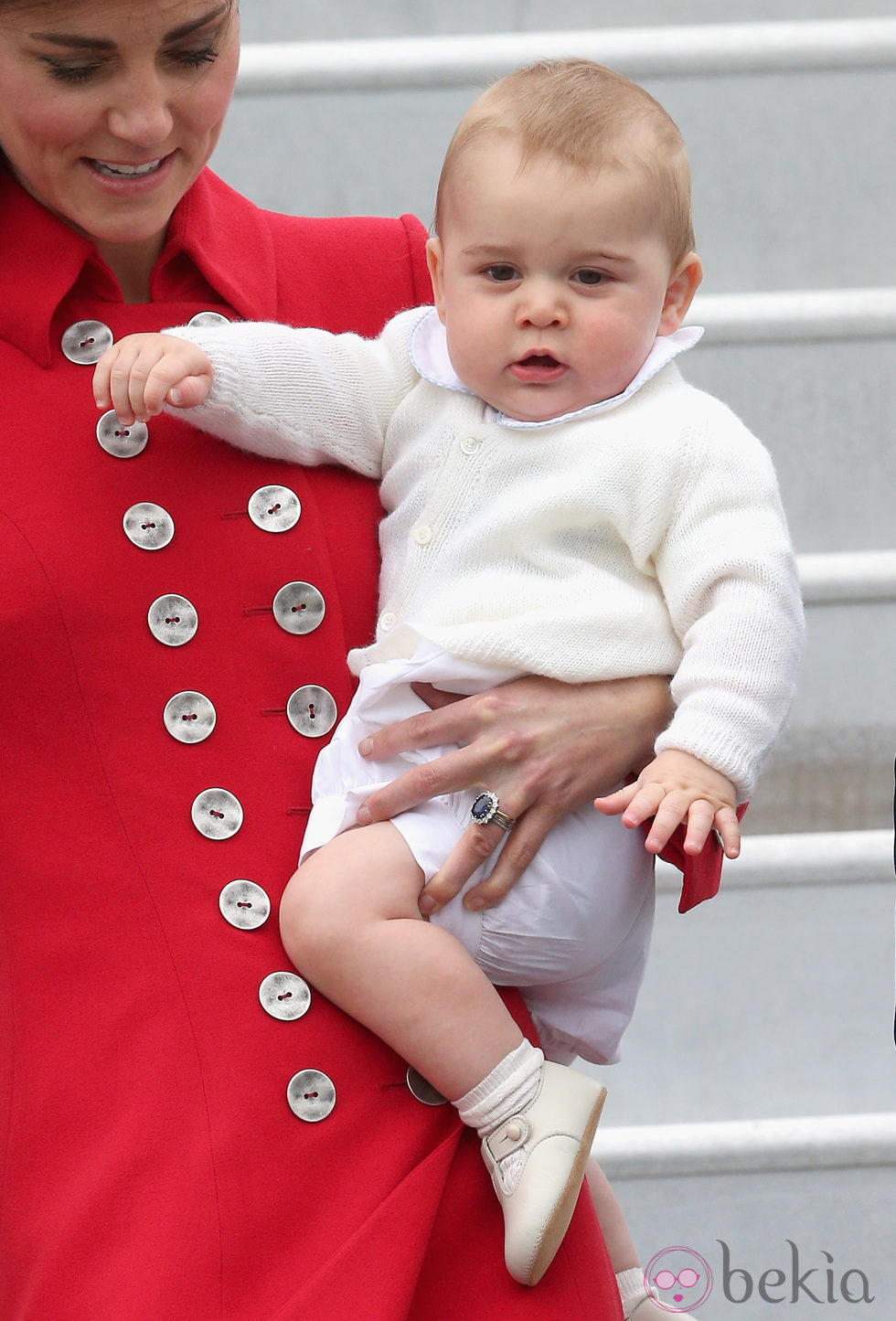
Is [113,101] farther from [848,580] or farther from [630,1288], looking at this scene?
[848,580]

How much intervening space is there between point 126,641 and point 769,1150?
1.15m

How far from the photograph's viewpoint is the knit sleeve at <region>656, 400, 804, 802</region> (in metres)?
1.08

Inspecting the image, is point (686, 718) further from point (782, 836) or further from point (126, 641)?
point (782, 836)

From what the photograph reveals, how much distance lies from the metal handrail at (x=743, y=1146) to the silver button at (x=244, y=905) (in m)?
0.94

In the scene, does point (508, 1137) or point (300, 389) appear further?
point (300, 389)

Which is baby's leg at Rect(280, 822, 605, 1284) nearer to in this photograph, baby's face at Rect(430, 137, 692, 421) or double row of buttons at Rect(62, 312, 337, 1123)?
double row of buttons at Rect(62, 312, 337, 1123)

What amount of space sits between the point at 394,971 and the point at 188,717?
0.23 meters

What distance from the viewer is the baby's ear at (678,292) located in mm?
1221

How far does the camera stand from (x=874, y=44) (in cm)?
220

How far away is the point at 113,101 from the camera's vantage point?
3.59 ft

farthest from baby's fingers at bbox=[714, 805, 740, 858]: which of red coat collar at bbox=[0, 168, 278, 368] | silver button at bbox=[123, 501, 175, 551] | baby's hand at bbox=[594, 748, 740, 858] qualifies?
red coat collar at bbox=[0, 168, 278, 368]

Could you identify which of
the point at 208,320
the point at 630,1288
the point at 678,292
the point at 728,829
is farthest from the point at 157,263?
the point at 630,1288

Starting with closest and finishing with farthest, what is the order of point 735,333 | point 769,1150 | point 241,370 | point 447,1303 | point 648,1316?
point 447,1303 < point 241,370 < point 648,1316 < point 769,1150 < point 735,333

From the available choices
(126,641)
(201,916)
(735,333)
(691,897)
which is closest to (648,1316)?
(691,897)
